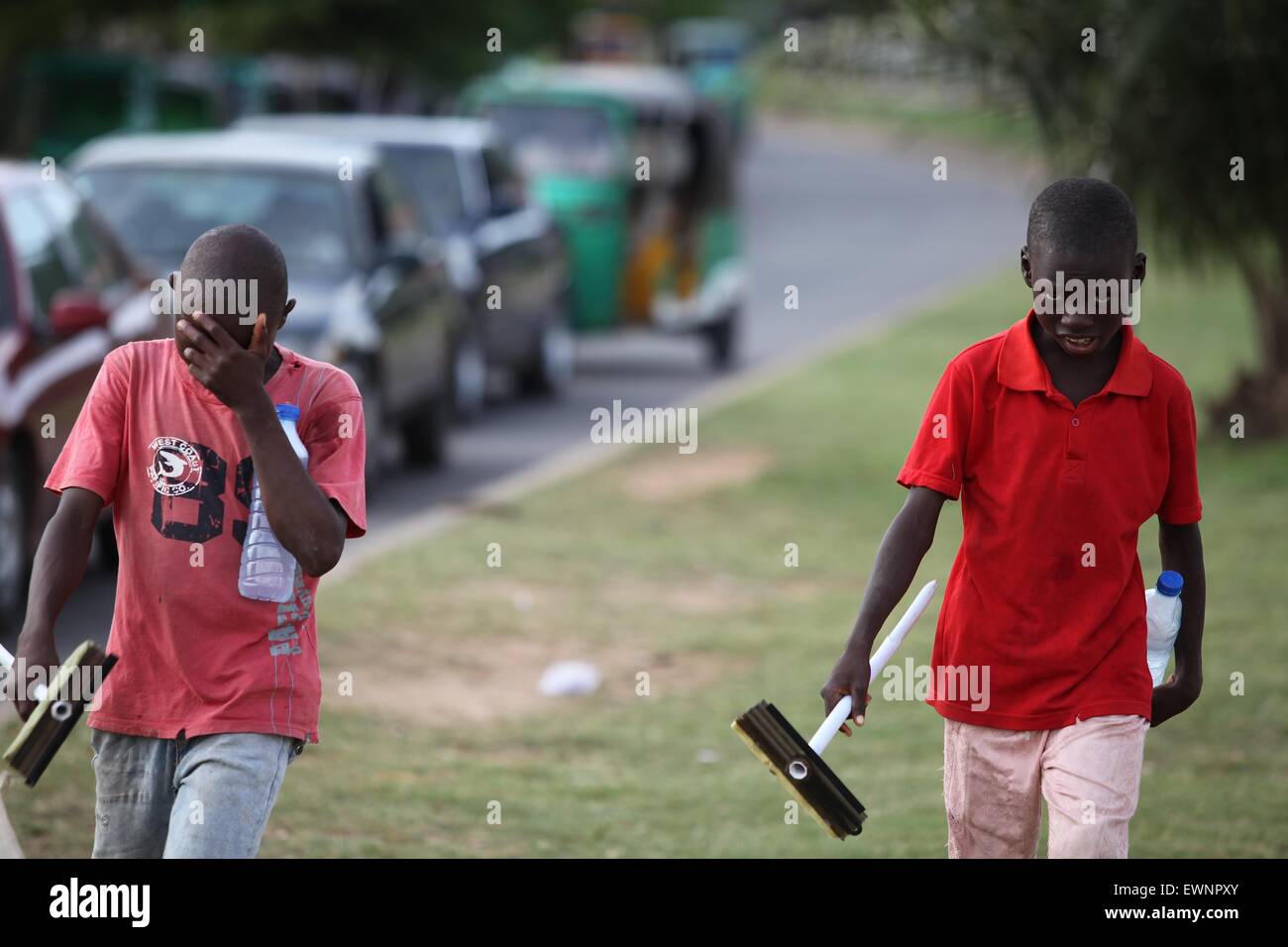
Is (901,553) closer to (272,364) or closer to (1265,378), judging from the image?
(272,364)

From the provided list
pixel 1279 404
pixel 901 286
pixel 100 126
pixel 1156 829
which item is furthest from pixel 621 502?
pixel 901 286

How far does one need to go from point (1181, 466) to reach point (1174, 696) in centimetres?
47

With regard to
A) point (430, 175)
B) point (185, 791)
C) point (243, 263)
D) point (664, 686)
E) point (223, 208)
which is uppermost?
point (430, 175)

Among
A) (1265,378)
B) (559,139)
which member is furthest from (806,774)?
(559,139)

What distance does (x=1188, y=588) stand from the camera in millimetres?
3973

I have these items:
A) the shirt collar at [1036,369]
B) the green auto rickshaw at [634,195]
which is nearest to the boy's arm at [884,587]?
the shirt collar at [1036,369]

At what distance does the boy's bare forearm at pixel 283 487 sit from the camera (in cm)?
345

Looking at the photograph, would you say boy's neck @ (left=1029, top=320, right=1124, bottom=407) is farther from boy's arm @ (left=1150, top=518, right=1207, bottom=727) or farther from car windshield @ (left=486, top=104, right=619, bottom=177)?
car windshield @ (left=486, top=104, right=619, bottom=177)

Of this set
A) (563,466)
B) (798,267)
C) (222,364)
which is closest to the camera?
(222,364)

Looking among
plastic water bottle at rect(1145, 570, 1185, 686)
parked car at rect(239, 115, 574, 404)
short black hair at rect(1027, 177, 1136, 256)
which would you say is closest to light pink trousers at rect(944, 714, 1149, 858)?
plastic water bottle at rect(1145, 570, 1185, 686)

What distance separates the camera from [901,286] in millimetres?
28047

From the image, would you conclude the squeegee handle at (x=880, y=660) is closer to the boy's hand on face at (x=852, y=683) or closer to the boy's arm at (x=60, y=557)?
the boy's hand on face at (x=852, y=683)

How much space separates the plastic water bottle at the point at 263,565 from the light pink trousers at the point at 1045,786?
4.16 ft
